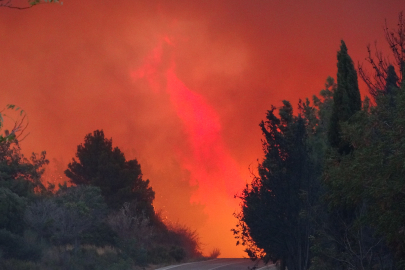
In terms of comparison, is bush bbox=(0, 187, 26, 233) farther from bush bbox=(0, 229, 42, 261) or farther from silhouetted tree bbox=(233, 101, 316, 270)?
silhouetted tree bbox=(233, 101, 316, 270)

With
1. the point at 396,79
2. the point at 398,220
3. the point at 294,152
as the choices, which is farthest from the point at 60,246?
the point at 398,220

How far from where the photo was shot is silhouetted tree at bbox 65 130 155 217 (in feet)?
171

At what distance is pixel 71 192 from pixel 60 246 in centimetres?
624

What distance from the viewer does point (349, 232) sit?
56.7 feet

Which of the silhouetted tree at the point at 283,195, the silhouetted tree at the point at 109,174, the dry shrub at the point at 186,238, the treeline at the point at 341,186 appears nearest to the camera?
the treeline at the point at 341,186

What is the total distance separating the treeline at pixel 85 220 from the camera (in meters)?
31.6

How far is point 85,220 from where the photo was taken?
34.2m

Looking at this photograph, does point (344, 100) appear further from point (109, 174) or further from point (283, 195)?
point (109, 174)

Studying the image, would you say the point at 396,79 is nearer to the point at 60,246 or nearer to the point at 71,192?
the point at 60,246

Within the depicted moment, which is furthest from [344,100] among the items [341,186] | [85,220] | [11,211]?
[11,211]

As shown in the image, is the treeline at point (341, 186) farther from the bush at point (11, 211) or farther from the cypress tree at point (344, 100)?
the bush at point (11, 211)

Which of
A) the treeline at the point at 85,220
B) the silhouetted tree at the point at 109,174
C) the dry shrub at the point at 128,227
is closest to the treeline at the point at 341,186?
the treeline at the point at 85,220

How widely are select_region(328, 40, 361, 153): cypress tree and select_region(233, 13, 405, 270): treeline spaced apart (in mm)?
38

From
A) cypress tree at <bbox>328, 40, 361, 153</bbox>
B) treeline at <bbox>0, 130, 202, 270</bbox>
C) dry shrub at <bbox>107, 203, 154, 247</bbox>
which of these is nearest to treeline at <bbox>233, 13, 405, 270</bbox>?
cypress tree at <bbox>328, 40, 361, 153</bbox>
